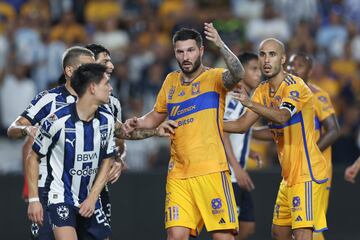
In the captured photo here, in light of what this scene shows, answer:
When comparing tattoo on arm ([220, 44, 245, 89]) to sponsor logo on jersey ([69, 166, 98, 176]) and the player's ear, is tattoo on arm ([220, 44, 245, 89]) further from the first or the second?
sponsor logo on jersey ([69, 166, 98, 176])

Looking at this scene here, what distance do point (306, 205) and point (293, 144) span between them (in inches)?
26.1

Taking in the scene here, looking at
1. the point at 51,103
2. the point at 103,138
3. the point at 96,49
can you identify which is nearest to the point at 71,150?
the point at 103,138

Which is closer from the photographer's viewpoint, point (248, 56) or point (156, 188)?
point (248, 56)

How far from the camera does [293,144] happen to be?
1066cm

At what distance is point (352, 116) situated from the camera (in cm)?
1636

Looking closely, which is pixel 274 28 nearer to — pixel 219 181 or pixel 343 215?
pixel 343 215

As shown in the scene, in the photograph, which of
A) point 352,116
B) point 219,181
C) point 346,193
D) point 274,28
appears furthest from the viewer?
point 274,28

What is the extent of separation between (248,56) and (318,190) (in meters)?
2.45

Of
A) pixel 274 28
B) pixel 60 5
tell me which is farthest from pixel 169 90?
pixel 60 5

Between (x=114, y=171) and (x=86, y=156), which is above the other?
(x=86, y=156)

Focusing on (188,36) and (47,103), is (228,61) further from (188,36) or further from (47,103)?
(47,103)

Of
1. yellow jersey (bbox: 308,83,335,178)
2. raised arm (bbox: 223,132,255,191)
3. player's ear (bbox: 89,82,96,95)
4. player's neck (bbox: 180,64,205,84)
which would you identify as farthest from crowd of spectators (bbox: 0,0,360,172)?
player's ear (bbox: 89,82,96,95)

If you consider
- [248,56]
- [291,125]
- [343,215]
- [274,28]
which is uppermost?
[274,28]

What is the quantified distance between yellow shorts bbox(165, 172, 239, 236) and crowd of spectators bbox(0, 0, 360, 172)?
563 cm
